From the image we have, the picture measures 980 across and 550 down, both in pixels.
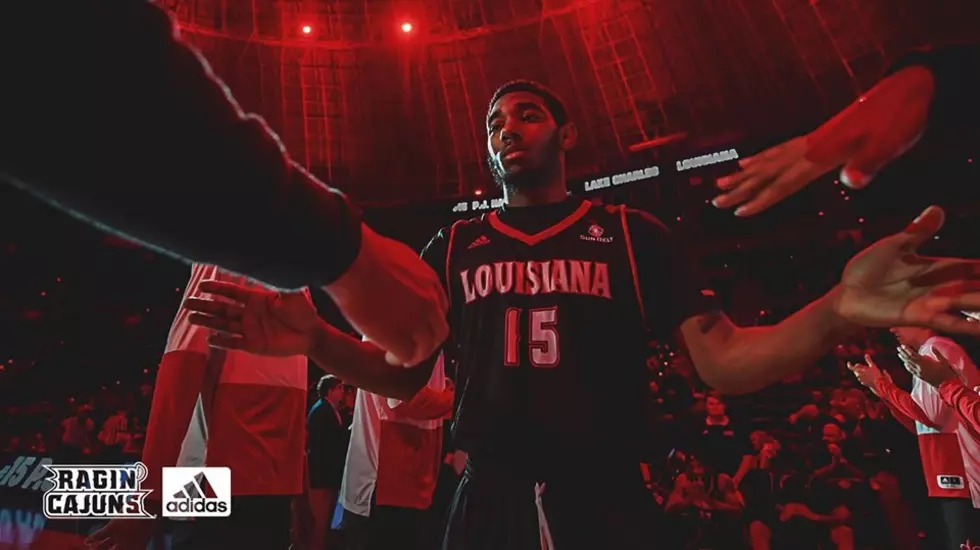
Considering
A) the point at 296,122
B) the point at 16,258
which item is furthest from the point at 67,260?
the point at 296,122

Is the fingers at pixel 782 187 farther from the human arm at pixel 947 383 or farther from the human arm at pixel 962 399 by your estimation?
the human arm at pixel 962 399

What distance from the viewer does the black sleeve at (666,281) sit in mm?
1983

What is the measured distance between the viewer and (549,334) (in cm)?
198

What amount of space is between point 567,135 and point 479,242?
53 cm

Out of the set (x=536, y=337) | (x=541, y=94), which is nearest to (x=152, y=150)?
(x=536, y=337)

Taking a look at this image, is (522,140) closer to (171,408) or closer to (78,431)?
(171,408)

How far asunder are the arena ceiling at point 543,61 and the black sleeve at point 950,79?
36.6 feet

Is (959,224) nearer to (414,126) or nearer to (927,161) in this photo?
(927,161)

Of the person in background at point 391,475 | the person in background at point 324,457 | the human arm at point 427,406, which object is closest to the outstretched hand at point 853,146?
the human arm at point 427,406

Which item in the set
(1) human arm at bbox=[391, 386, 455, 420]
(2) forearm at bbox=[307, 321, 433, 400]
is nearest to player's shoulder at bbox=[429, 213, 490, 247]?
(2) forearm at bbox=[307, 321, 433, 400]

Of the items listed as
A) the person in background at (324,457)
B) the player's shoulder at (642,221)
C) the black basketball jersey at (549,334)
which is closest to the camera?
the black basketball jersey at (549,334)

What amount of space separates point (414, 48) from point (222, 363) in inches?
425

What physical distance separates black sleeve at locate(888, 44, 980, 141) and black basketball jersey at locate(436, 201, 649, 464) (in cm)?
86

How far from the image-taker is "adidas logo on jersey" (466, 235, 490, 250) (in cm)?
222
